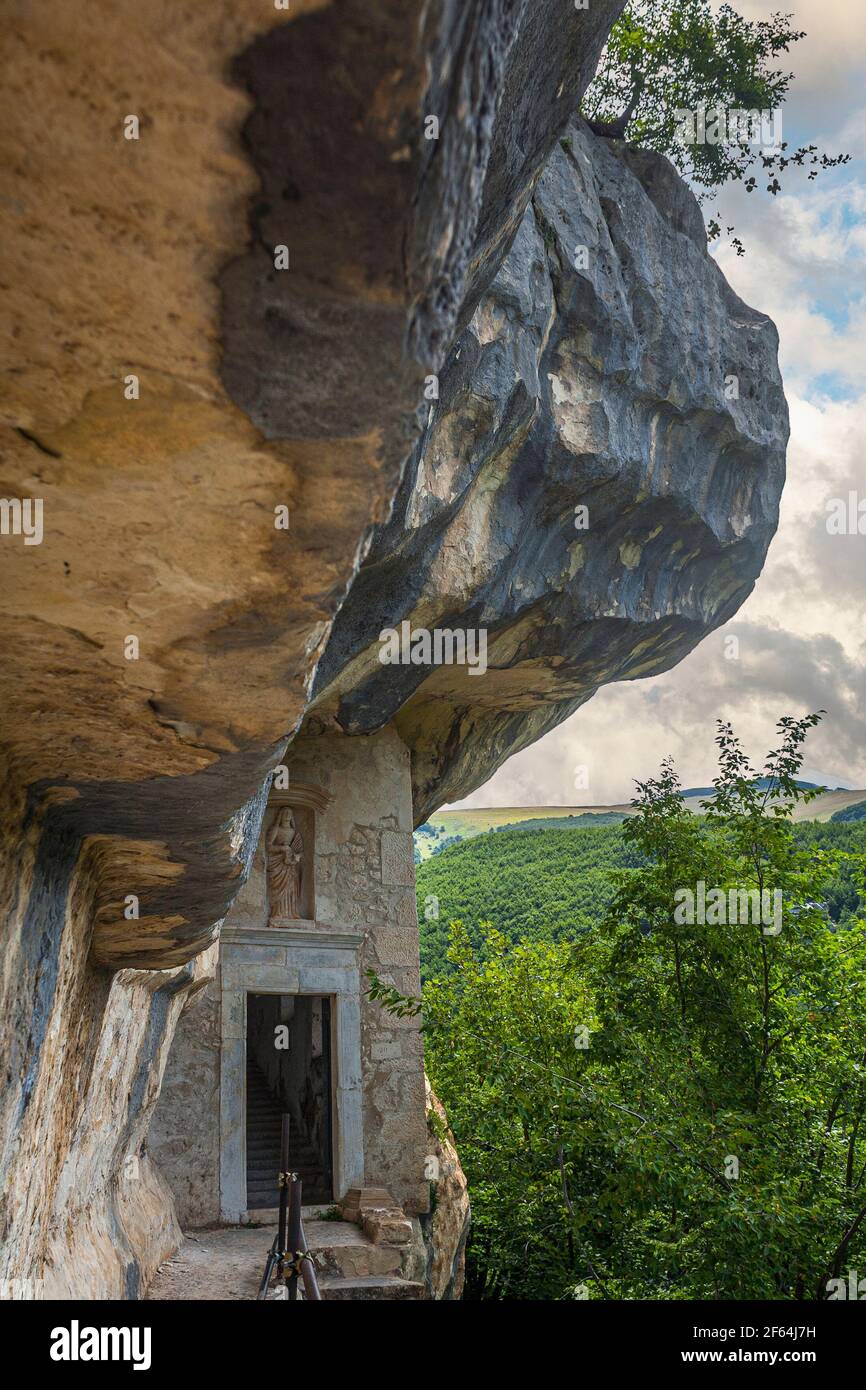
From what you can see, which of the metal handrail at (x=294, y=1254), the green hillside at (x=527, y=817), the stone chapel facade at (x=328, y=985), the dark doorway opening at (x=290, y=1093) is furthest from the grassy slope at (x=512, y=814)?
the metal handrail at (x=294, y=1254)

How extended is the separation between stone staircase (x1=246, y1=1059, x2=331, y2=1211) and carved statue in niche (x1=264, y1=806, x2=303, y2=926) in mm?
2166

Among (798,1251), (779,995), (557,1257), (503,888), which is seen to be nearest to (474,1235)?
(557,1257)

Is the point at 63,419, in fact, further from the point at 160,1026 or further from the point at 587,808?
the point at 587,808

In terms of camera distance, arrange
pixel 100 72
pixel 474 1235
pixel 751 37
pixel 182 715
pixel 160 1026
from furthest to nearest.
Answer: pixel 474 1235
pixel 751 37
pixel 160 1026
pixel 182 715
pixel 100 72

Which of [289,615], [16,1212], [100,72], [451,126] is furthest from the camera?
[16,1212]

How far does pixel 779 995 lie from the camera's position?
22.4 ft

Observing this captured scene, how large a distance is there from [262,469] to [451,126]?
47 centimetres

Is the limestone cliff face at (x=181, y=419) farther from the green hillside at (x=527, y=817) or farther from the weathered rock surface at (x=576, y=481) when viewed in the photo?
the green hillside at (x=527, y=817)

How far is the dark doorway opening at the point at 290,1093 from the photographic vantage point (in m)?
9.25

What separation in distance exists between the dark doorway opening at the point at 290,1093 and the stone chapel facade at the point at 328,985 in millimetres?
132

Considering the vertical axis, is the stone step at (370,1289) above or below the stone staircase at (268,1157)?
above

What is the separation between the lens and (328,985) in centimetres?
853

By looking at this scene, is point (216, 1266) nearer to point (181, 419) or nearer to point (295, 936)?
point (295, 936)

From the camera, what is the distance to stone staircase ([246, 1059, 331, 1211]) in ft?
31.6
